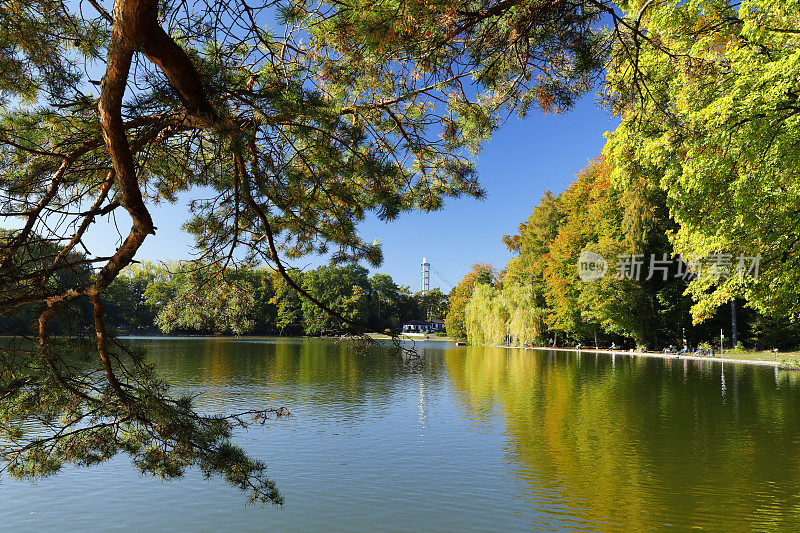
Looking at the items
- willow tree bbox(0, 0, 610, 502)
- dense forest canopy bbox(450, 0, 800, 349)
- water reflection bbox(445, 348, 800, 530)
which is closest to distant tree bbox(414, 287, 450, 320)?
water reflection bbox(445, 348, 800, 530)

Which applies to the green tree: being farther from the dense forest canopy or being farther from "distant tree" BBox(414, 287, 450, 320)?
"distant tree" BBox(414, 287, 450, 320)

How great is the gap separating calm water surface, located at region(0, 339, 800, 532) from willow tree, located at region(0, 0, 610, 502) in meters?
1.27

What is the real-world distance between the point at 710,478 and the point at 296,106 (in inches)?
272

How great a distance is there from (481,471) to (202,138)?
5.71m

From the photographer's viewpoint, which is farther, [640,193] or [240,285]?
[640,193]

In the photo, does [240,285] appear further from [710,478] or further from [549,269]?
[549,269]

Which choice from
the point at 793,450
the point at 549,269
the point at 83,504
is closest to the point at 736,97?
the point at 793,450

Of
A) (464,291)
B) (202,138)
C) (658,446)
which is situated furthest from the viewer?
(464,291)

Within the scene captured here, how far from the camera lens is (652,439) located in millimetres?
8539

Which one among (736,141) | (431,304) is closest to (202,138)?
(736,141)

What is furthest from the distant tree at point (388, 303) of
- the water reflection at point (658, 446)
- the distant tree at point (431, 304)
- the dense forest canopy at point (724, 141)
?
the dense forest canopy at point (724, 141)

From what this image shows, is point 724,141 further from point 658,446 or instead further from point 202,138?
point 202,138

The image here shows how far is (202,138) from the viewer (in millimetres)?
3312

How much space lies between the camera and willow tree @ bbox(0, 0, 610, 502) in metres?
2.58
